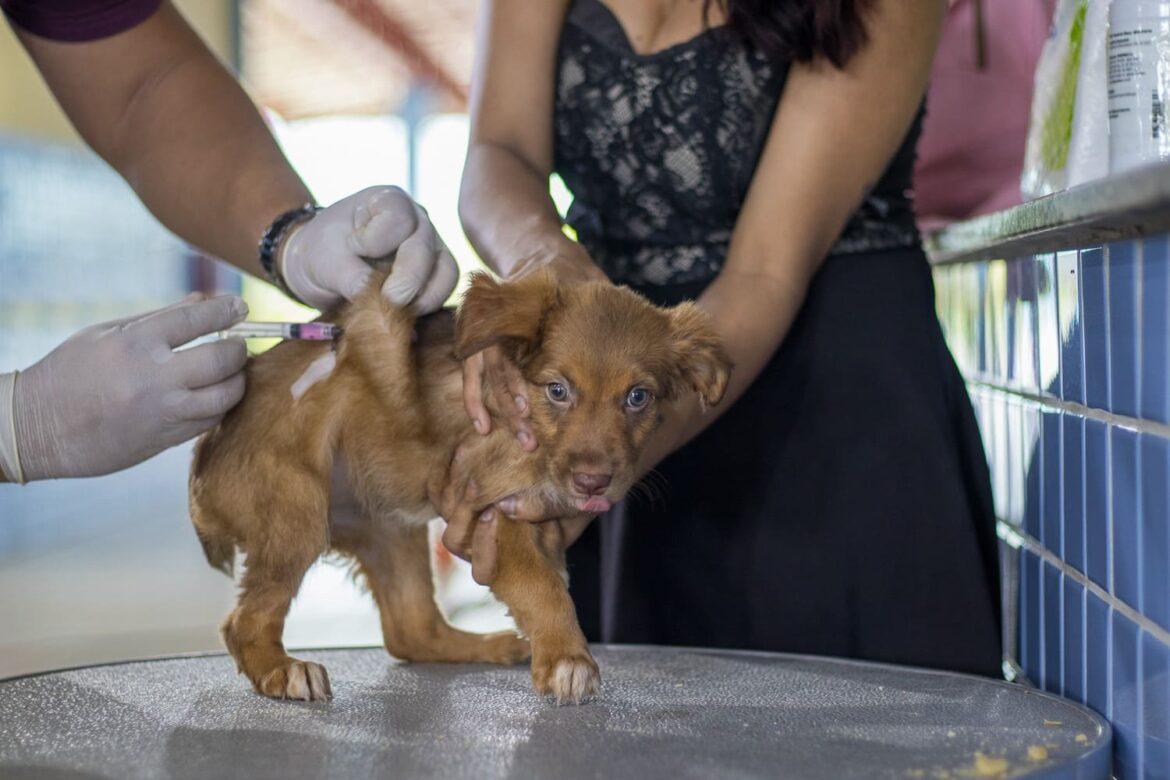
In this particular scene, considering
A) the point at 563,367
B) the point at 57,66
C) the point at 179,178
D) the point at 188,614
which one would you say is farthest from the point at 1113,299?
the point at 188,614

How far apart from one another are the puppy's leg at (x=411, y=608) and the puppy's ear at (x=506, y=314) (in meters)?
0.43

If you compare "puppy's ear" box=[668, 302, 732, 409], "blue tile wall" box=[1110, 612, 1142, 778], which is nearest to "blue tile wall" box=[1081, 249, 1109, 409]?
"blue tile wall" box=[1110, 612, 1142, 778]

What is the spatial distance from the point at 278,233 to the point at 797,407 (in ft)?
2.79

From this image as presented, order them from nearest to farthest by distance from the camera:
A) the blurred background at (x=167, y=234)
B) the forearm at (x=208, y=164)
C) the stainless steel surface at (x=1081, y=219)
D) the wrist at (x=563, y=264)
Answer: the stainless steel surface at (x=1081, y=219) → the wrist at (x=563, y=264) → the forearm at (x=208, y=164) → the blurred background at (x=167, y=234)

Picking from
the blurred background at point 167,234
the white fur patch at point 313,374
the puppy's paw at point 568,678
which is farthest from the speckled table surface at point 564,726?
the blurred background at point 167,234

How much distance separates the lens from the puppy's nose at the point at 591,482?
1.54 m

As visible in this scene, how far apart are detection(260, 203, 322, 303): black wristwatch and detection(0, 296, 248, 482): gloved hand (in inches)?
5.7

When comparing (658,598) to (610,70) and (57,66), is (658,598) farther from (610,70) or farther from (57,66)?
(57,66)

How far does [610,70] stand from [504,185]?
25 centimetres

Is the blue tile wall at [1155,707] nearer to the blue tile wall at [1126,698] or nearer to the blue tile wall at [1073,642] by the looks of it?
the blue tile wall at [1126,698]

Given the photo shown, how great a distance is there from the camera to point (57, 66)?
2.06m

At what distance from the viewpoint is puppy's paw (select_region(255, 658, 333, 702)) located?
1.49 m

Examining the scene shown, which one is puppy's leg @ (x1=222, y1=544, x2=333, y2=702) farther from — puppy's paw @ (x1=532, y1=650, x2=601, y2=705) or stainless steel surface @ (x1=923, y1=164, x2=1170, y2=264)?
stainless steel surface @ (x1=923, y1=164, x2=1170, y2=264)

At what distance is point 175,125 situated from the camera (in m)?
2.06
